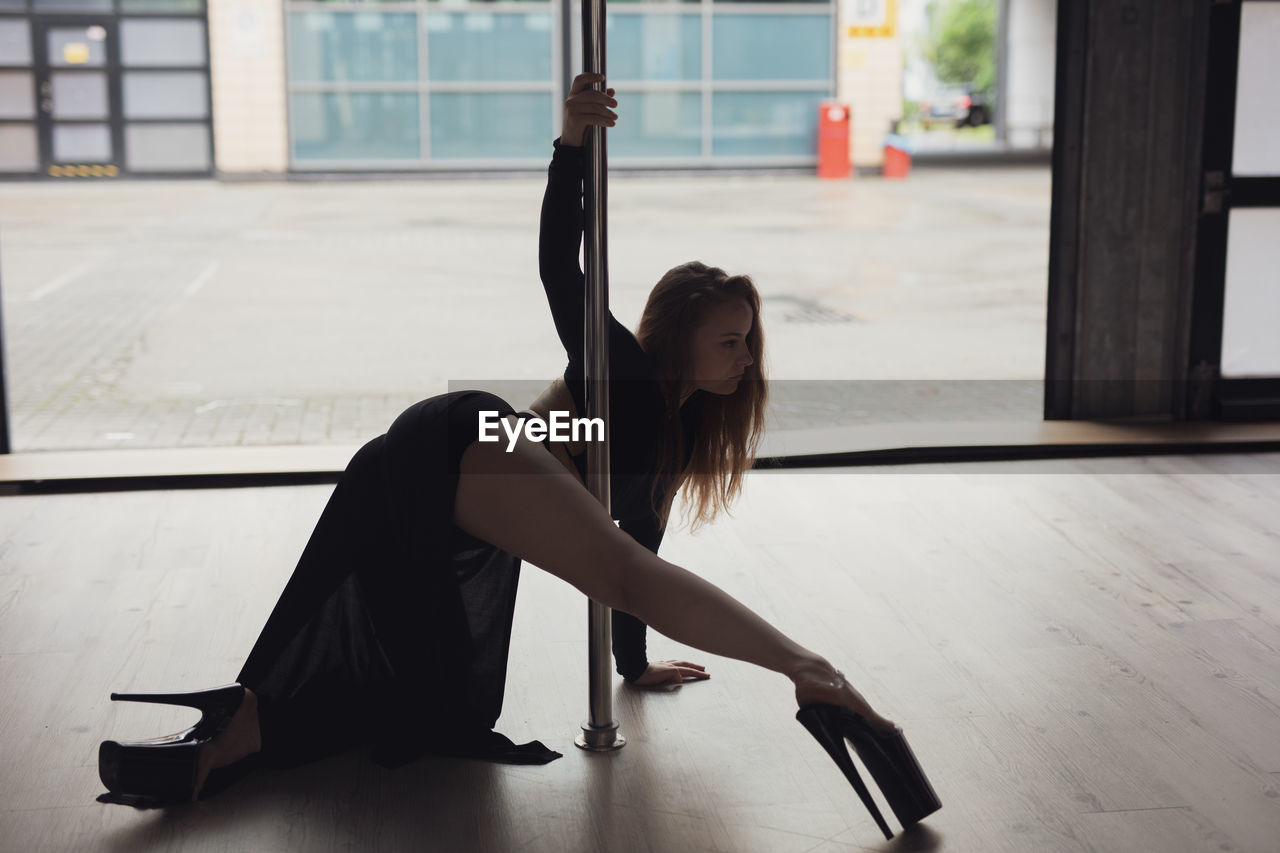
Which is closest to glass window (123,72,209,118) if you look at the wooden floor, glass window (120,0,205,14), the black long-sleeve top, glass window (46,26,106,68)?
glass window (46,26,106,68)

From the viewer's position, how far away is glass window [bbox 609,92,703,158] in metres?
18.9

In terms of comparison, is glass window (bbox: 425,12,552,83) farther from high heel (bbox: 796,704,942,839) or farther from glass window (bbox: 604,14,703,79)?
high heel (bbox: 796,704,942,839)

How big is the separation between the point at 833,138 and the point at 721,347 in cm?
1691

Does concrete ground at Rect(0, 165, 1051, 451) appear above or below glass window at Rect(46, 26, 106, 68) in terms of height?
below

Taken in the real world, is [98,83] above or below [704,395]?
above

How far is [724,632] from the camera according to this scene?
7.26 ft

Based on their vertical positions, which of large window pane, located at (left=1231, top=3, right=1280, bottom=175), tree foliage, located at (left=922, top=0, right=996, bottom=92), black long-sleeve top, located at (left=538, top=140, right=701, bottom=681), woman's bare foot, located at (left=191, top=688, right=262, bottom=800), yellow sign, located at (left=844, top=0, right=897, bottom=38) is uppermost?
tree foliage, located at (left=922, top=0, right=996, bottom=92)

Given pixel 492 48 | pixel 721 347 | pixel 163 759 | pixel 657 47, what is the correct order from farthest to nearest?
1. pixel 657 47
2. pixel 492 48
3. pixel 721 347
4. pixel 163 759

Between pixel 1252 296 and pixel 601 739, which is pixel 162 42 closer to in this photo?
pixel 1252 296

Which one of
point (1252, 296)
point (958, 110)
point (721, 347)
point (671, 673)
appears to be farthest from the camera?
point (958, 110)

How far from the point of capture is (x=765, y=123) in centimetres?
1928

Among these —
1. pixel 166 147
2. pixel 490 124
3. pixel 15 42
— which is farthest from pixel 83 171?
pixel 490 124

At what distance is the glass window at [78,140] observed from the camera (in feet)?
61.3

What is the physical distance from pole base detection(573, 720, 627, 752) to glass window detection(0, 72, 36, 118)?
18522mm
